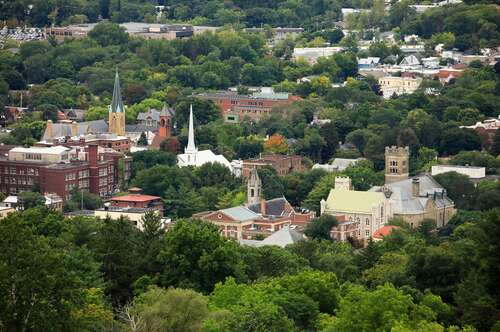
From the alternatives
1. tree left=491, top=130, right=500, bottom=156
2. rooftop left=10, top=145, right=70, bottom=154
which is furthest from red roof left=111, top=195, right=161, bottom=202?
tree left=491, top=130, right=500, bottom=156

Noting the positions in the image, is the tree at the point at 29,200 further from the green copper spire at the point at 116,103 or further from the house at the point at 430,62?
the house at the point at 430,62

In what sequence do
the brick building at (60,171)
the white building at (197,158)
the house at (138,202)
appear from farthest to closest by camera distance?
the white building at (197,158), the brick building at (60,171), the house at (138,202)

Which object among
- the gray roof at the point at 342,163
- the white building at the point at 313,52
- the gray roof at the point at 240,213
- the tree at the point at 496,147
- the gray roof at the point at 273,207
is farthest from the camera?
the white building at the point at 313,52

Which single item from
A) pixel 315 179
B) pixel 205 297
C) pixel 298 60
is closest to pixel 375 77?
pixel 298 60

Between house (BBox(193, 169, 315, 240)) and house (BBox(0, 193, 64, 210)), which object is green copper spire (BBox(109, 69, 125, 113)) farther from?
house (BBox(193, 169, 315, 240))

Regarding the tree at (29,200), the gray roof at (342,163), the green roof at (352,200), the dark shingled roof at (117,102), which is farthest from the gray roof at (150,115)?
the green roof at (352,200)

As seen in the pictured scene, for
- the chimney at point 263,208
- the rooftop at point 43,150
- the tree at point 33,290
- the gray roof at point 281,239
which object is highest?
the tree at point 33,290
